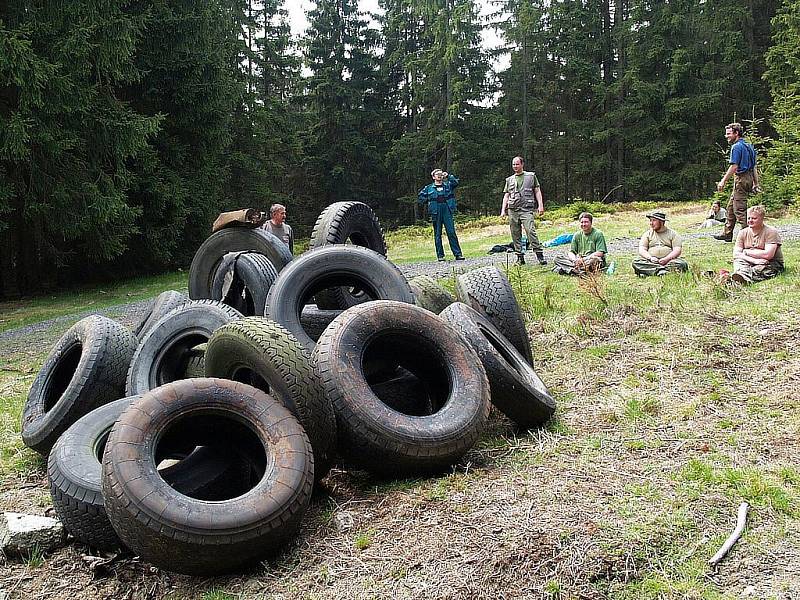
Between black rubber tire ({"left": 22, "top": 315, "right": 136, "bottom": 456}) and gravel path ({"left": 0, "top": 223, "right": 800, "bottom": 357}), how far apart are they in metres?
4.08

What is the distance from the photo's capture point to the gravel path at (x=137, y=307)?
1004cm

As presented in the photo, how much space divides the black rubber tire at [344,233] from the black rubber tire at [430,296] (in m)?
0.57

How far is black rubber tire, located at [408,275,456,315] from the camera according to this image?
664 centimetres

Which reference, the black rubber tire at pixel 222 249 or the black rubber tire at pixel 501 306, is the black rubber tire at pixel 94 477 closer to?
the black rubber tire at pixel 501 306

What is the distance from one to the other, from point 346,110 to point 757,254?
3193 cm

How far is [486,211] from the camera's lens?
122 feet

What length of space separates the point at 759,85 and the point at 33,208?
3139 centimetres

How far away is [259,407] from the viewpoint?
3.75m

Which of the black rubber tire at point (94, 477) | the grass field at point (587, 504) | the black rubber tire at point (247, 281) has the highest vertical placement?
the black rubber tire at point (247, 281)

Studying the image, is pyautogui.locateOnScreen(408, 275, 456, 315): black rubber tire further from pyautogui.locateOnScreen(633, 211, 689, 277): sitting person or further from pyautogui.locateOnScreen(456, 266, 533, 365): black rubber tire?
pyautogui.locateOnScreen(633, 211, 689, 277): sitting person

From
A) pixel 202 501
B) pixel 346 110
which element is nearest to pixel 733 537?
pixel 202 501

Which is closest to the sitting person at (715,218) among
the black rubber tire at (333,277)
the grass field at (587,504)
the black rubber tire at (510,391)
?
the grass field at (587,504)

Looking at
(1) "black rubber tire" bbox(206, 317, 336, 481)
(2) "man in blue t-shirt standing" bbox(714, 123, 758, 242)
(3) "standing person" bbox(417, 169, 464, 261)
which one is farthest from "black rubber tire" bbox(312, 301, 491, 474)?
(3) "standing person" bbox(417, 169, 464, 261)

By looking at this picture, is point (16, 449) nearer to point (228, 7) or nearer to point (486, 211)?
point (228, 7)
